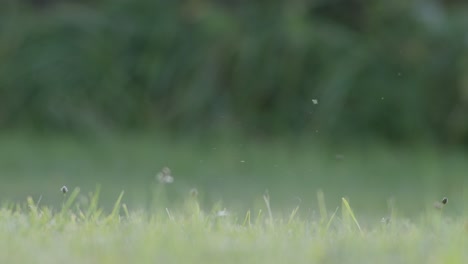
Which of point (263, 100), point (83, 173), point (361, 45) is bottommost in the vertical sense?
point (83, 173)

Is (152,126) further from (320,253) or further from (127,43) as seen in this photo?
(320,253)

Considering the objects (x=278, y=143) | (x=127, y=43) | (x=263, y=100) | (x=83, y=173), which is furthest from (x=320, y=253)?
(x=127, y=43)

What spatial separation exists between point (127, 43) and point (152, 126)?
3.56 feet

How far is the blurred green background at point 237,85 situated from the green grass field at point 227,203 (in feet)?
0.17

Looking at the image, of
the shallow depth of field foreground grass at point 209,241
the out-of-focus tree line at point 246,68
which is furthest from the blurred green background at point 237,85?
the shallow depth of field foreground grass at point 209,241

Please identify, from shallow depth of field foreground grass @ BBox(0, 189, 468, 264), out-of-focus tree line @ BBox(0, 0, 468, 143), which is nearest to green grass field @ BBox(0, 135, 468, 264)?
shallow depth of field foreground grass @ BBox(0, 189, 468, 264)

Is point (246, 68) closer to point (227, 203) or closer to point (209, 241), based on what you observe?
point (227, 203)

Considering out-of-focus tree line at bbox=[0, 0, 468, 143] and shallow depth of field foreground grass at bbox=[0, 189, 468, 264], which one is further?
out-of-focus tree line at bbox=[0, 0, 468, 143]

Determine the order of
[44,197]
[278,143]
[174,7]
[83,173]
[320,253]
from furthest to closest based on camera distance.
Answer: [174,7] → [278,143] → [83,173] → [44,197] → [320,253]

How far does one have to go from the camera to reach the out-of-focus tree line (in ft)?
32.1

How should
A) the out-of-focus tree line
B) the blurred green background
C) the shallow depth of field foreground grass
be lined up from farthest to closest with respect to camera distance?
the out-of-focus tree line, the blurred green background, the shallow depth of field foreground grass

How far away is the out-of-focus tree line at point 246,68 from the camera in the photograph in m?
9.78

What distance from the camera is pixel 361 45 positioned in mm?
10188

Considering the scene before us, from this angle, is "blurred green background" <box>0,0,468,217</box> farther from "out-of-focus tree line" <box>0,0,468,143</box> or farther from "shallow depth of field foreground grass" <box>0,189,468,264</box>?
"shallow depth of field foreground grass" <box>0,189,468,264</box>
